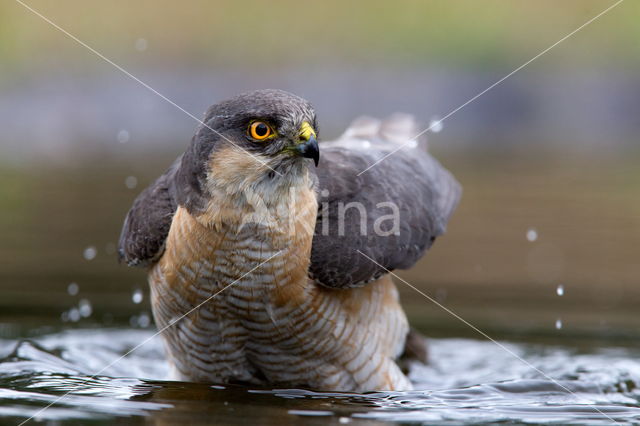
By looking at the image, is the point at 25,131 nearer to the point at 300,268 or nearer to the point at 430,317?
the point at 430,317

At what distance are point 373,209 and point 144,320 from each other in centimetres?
A: 291

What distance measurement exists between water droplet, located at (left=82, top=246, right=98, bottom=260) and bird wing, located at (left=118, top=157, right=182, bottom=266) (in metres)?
3.88

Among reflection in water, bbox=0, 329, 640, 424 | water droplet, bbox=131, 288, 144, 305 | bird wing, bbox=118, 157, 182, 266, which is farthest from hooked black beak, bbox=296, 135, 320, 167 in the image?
water droplet, bbox=131, 288, 144, 305

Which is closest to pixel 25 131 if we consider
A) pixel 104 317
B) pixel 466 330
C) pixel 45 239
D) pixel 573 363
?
pixel 45 239

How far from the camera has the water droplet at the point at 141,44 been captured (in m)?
23.1

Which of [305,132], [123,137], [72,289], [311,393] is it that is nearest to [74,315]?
[72,289]

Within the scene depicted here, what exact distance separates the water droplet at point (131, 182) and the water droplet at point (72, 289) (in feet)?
16.9

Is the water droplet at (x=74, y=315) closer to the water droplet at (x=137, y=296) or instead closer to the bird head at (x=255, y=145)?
the water droplet at (x=137, y=296)

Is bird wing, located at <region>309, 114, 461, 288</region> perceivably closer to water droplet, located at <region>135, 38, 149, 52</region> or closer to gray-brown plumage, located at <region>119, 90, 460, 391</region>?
gray-brown plumage, located at <region>119, 90, 460, 391</region>

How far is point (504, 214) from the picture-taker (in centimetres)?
1353

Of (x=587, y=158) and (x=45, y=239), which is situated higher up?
(x=587, y=158)

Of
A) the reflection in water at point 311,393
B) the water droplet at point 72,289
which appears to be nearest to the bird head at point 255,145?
the reflection in water at point 311,393

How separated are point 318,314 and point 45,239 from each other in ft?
19.1

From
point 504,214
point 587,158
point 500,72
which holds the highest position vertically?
point 500,72
